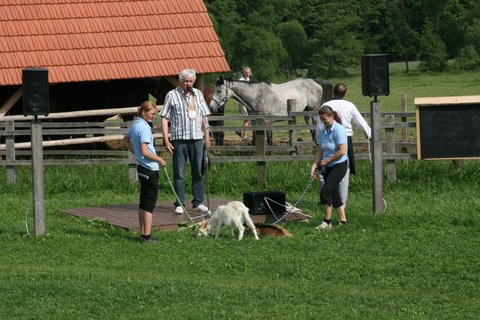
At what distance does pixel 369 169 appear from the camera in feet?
63.1

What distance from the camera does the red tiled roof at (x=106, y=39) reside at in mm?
24422

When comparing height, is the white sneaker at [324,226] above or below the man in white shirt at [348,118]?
below

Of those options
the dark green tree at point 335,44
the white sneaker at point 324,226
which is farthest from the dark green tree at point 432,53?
the white sneaker at point 324,226

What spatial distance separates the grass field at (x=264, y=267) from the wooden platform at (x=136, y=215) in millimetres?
243

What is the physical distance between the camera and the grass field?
1035 centimetres

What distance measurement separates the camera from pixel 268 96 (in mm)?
27094

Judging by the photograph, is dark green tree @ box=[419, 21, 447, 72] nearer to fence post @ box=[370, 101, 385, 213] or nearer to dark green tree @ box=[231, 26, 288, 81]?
dark green tree @ box=[231, 26, 288, 81]

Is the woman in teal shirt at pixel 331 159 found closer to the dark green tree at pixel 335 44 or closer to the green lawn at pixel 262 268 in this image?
the green lawn at pixel 262 268

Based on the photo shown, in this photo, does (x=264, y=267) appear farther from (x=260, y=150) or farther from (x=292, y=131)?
(x=292, y=131)

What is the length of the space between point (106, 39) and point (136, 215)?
33.0 ft

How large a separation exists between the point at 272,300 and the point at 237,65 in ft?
151

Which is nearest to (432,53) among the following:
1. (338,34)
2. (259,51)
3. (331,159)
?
(338,34)

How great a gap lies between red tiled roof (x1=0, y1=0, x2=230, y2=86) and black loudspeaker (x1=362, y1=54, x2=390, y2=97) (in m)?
10.3

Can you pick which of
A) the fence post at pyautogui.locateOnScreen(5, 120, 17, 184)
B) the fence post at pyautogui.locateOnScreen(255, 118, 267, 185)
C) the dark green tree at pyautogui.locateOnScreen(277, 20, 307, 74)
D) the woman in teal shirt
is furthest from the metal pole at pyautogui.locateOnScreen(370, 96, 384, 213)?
the dark green tree at pyautogui.locateOnScreen(277, 20, 307, 74)
